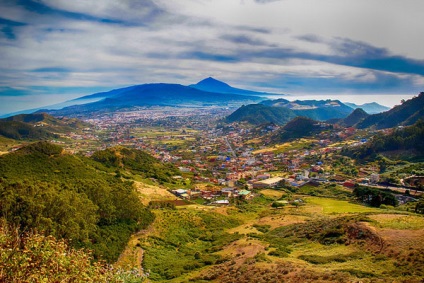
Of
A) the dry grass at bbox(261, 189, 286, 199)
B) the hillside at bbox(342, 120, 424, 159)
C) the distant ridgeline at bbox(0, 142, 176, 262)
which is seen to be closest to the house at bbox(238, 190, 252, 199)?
the dry grass at bbox(261, 189, 286, 199)

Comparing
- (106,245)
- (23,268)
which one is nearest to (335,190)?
(106,245)

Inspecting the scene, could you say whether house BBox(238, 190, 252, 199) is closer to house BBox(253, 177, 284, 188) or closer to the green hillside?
house BBox(253, 177, 284, 188)

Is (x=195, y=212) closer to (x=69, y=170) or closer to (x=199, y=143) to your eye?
(x=69, y=170)

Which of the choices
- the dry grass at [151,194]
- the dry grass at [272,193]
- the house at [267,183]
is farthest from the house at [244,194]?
the dry grass at [151,194]

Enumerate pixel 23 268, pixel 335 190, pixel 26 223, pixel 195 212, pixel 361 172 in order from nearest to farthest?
pixel 23 268
pixel 26 223
pixel 195 212
pixel 335 190
pixel 361 172

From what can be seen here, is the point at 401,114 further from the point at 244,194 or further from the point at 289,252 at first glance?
the point at 289,252

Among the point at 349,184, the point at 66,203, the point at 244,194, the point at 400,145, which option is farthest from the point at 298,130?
the point at 66,203
